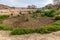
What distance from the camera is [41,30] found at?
17266mm

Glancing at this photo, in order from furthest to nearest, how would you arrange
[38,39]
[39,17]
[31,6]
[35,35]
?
[31,6] < [39,17] < [35,35] < [38,39]

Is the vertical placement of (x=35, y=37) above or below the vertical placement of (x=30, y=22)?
above

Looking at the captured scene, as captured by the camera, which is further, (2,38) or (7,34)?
(7,34)

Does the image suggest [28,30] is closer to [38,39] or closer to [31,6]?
[38,39]

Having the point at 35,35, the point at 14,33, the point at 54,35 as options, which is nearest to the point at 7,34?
the point at 14,33

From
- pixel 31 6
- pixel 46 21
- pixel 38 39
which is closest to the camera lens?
pixel 38 39

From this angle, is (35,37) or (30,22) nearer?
(35,37)

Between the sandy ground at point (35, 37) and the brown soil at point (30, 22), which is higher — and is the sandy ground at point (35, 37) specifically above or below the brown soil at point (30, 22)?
above

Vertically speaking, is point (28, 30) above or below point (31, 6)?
above

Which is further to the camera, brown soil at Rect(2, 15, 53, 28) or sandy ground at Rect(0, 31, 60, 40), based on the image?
brown soil at Rect(2, 15, 53, 28)

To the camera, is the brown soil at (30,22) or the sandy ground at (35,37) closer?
the sandy ground at (35,37)

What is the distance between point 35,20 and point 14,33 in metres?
13.1

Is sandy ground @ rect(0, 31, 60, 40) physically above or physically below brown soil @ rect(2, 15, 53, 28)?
above

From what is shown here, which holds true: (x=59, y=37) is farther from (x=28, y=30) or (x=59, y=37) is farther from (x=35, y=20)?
(x=35, y=20)
